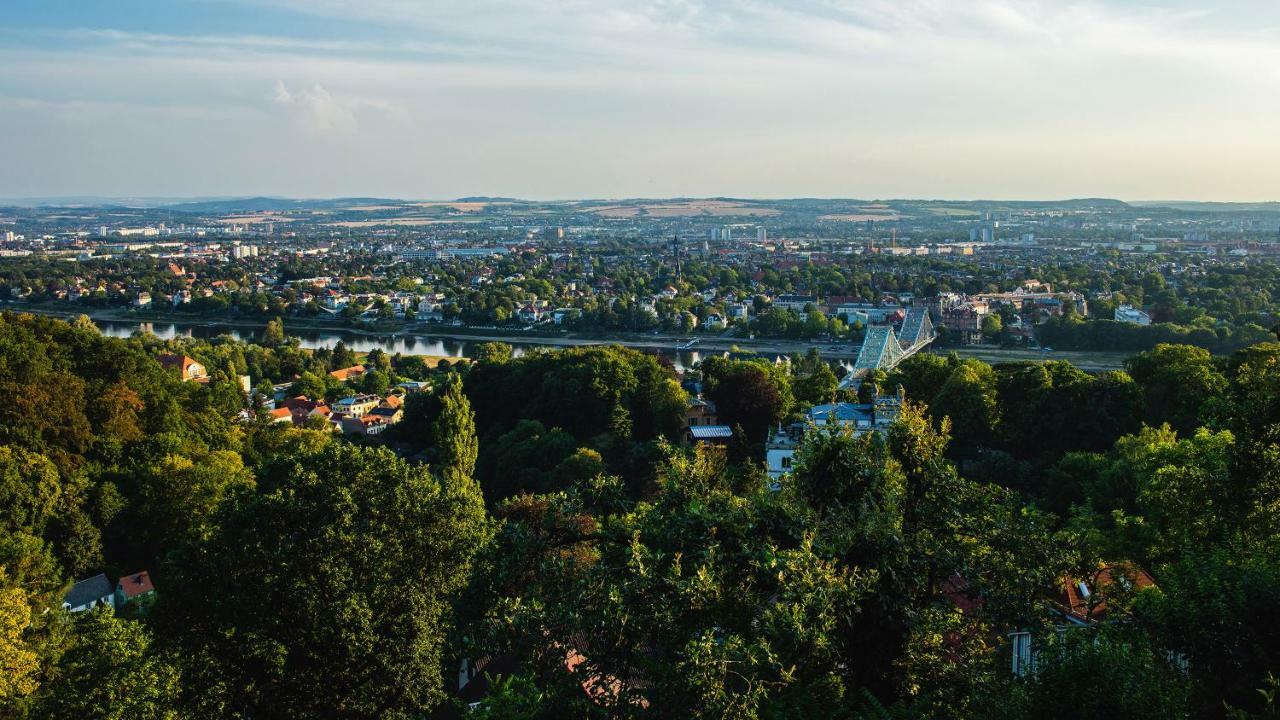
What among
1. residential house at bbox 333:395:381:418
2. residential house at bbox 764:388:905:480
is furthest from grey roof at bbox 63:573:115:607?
residential house at bbox 333:395:381:418

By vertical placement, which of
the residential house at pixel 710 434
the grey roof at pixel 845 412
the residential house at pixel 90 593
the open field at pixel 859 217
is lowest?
→ the residential house at pixel 90 593

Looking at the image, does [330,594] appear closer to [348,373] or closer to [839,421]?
[839,421]

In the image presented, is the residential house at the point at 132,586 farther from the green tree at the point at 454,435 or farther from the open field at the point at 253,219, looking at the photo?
the open field at the point at 253,219

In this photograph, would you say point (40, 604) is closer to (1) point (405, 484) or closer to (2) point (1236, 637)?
(1) point (405, 484)

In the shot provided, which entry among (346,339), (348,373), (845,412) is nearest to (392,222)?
(346,339)

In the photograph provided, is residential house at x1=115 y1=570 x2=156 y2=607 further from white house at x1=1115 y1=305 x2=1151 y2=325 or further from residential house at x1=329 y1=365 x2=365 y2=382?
white house at x1=1115 y1=305 x2=1151 y2=325

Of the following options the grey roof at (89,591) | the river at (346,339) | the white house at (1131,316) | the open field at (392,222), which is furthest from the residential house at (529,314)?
the open field at (392,222)
